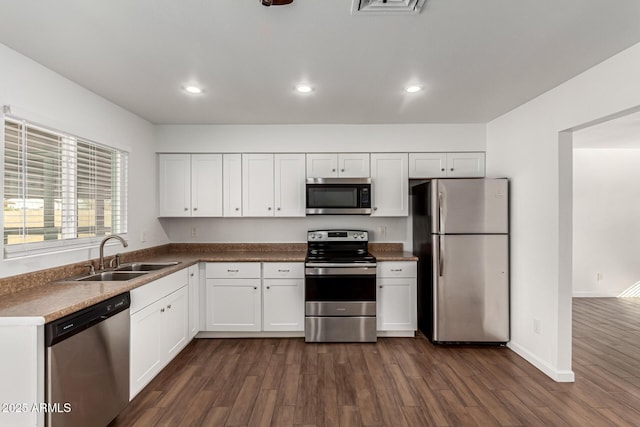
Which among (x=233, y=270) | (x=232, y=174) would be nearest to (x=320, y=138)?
(x=232, y=174)

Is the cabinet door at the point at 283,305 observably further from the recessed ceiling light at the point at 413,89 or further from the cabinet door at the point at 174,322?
the recessed ceiling light at the point at 413,89

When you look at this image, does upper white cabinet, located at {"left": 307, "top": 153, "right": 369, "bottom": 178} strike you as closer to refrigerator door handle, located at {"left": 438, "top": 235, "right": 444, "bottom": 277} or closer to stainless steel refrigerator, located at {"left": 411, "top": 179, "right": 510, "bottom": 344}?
stainless steel refrigerator, located at {"left": 411, "top": 179, "right": 510, "bottom": 344}

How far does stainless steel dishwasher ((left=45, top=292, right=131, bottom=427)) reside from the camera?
1583mm

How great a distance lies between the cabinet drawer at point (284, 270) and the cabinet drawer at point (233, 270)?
0.13 m

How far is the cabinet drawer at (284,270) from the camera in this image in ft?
11.6

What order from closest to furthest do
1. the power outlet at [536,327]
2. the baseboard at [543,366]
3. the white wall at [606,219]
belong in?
the baseboard at [543,366]
the power outlet at [536,327]
the white wall at [606,219]

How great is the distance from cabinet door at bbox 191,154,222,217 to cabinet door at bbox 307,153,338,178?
107 cm

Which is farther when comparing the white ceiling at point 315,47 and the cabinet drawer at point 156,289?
A: the cabinet drawer at point 156,289

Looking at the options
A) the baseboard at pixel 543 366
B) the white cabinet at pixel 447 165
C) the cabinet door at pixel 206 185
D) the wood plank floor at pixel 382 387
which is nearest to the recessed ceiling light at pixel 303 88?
the cabinet door at pixel 206 185

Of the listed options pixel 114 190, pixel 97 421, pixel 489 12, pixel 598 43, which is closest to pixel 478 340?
pixel 598 43

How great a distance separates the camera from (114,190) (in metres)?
3.15

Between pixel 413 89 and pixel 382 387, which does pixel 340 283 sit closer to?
pixel 382 387

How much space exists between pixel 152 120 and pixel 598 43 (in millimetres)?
3975

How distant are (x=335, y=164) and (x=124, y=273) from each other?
2411 mm
